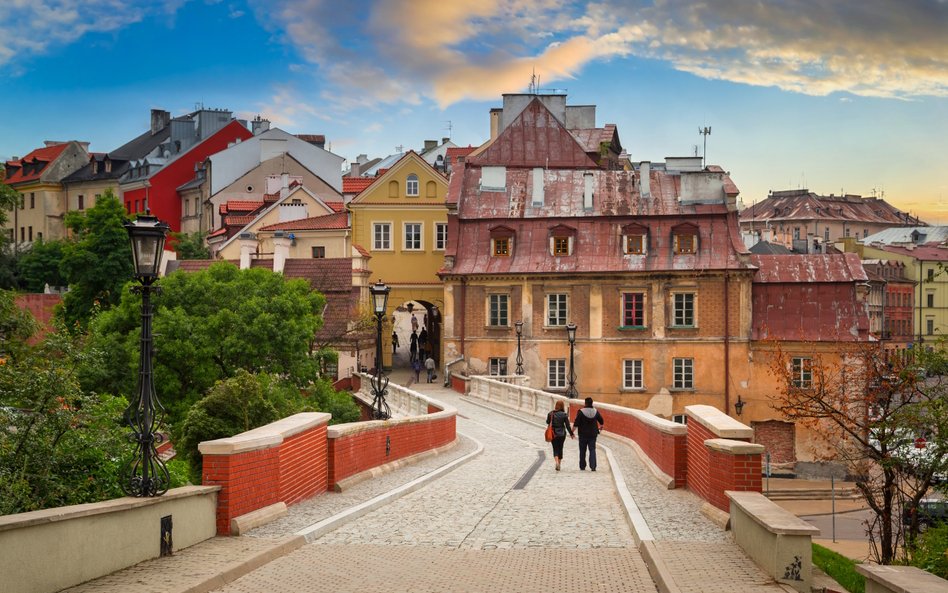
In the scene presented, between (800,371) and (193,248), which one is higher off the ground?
(193,248)

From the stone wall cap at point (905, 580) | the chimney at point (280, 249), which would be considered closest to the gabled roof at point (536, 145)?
the chimney at point (280, 249)

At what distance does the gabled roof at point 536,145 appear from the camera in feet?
219

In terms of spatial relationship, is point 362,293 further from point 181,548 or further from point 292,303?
point 181,548

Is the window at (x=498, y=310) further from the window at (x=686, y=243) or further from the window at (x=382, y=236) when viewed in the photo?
the window at (x=686, y=243)

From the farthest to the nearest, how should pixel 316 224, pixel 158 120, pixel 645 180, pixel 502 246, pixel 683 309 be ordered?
pixel 158 120 < pixel 316 224 < pixel 645 180 < pixel 502 246 < pixel 683 309

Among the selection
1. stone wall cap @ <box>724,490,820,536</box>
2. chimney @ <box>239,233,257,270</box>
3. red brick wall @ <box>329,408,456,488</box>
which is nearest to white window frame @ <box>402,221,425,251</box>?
chimney @ <box>239,233,257,270</box>

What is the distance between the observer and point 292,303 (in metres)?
42.1

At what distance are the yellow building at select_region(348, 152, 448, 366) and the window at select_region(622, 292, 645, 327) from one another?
1037 centimetres

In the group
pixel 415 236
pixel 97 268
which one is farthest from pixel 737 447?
pixel 97 268

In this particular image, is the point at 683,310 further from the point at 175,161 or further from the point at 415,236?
the point at 175,161

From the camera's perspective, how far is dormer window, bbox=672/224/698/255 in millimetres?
56000

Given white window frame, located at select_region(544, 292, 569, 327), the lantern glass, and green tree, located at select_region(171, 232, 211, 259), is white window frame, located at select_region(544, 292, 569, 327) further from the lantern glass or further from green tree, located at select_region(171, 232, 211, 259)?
the lantern glass

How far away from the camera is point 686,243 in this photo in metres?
56.2

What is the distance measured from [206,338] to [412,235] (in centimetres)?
2279
